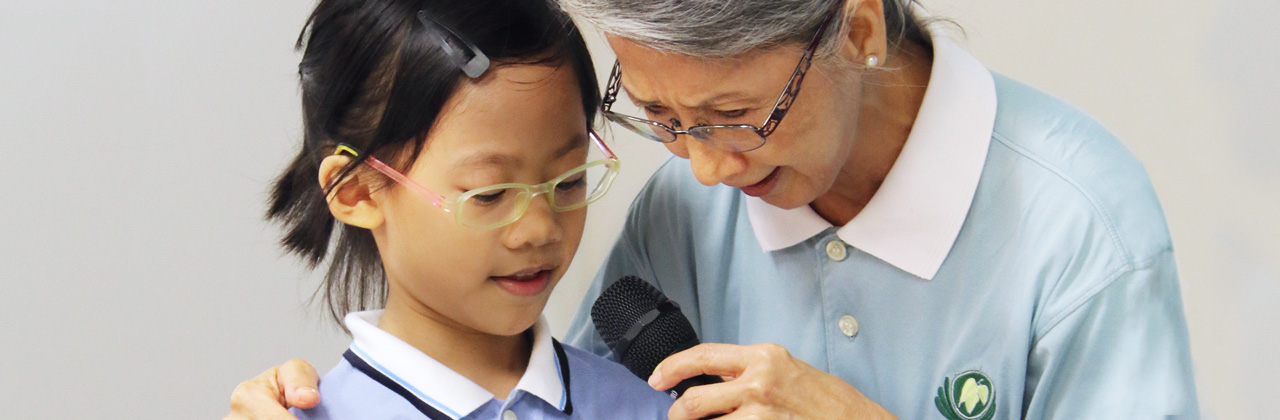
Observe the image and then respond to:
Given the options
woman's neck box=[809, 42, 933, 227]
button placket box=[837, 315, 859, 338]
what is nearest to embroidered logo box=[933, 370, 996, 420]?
button placket box=[837, 315, 859, 338]

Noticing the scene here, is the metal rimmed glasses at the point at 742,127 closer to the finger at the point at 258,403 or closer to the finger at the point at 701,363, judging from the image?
the finger at the point at 701,363

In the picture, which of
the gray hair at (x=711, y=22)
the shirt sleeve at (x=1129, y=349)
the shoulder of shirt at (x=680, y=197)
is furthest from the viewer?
the shoulder of shirt at (x=680, y=197)

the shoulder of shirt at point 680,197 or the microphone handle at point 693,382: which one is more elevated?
the shoulder of shirt at point 680,197

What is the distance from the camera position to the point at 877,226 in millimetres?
1231

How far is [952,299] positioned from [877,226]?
11 centimetres

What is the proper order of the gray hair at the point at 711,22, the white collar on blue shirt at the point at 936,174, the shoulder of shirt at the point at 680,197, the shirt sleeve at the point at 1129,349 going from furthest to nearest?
1. the shoulder of shirt at the point at 680,197
2. the white collar on blue shirt at the point at 936,174
3. the shirt sleeve at the point at 1129,349
4. the gray hair at the point at 711,22

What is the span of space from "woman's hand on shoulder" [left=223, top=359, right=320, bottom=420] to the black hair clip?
14.1 inches

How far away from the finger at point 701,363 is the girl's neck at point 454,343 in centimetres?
23

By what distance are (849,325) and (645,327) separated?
28cm

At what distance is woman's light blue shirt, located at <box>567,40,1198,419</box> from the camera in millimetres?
1089

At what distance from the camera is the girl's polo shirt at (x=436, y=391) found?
1.14 meters

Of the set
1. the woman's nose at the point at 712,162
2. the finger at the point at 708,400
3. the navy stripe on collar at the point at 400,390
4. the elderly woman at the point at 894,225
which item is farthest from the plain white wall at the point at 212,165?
the finger at the point at 708,400

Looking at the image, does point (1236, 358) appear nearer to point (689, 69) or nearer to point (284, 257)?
point (689, 69)

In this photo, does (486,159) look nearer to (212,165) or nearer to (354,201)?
(354,201)
